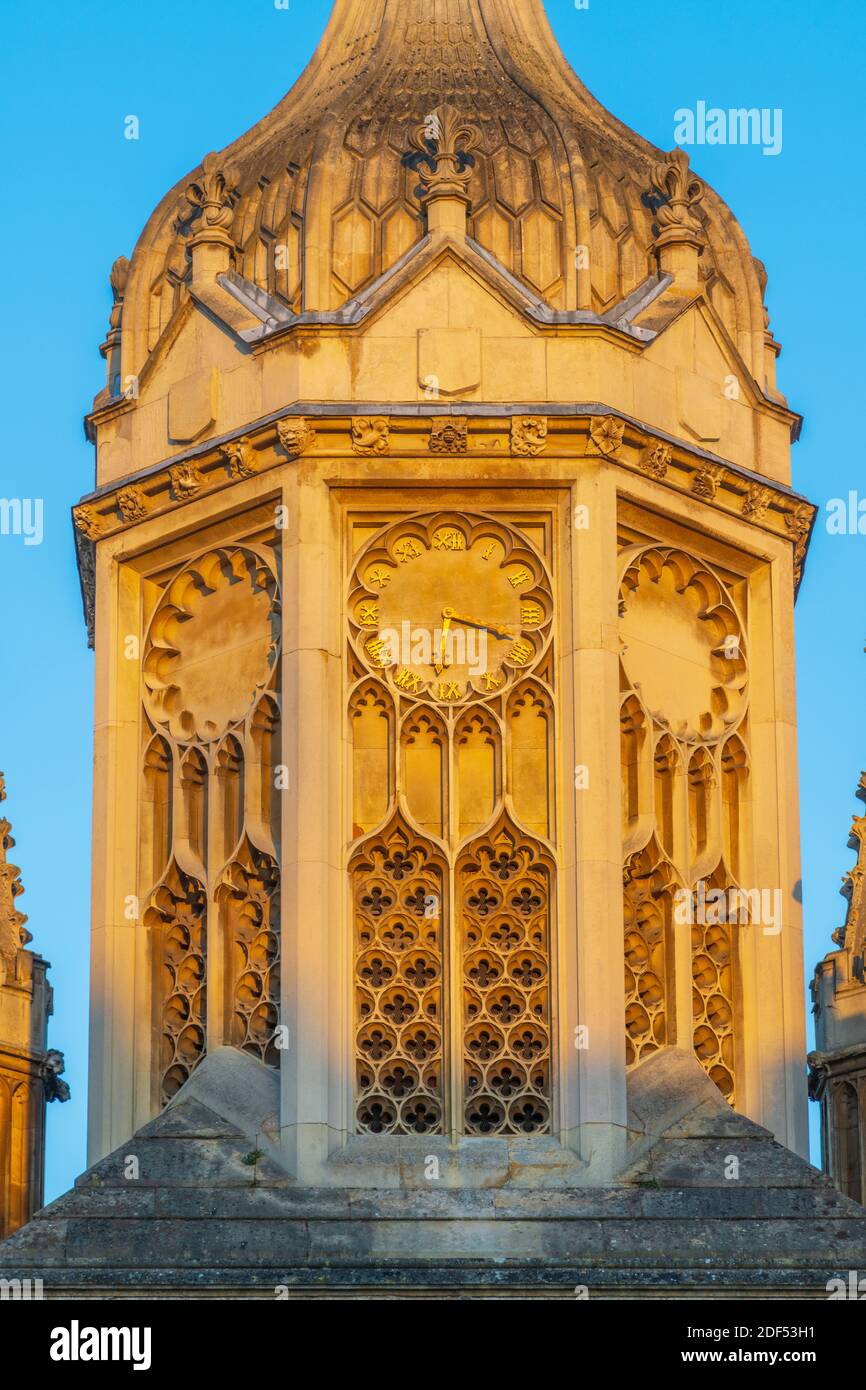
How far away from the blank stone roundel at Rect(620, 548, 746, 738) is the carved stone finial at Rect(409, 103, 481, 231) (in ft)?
12.4

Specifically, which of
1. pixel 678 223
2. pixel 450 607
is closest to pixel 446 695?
pixel 450 607

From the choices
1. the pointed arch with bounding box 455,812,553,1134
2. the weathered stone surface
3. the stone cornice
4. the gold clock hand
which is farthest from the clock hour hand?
the weathered stone surface

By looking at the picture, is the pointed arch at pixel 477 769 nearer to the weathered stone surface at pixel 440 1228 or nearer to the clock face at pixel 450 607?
the clock face at pixel 450 607

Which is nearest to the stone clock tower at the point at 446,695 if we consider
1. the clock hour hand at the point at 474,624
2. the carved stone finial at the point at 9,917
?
the clock hour hand at the point at 474,624

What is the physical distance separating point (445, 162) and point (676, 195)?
8.23ft

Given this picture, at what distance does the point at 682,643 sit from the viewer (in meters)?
43.2

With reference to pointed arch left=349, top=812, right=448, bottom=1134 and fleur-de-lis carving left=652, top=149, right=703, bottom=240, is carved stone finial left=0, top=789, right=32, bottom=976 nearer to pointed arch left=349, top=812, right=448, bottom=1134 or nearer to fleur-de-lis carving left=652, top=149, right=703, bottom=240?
pointed arch left=349, top=812, right=448, bottom=1134

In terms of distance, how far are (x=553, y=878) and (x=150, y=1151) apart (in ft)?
14.7

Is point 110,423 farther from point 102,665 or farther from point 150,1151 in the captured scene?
point 150,1151

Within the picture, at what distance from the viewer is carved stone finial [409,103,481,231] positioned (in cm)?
4291

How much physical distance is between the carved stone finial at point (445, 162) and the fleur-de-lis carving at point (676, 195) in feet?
6.24

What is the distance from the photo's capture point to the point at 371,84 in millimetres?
44594

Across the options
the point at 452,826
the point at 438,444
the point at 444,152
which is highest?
the point at 444,152

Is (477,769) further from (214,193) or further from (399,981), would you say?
(214,193)
